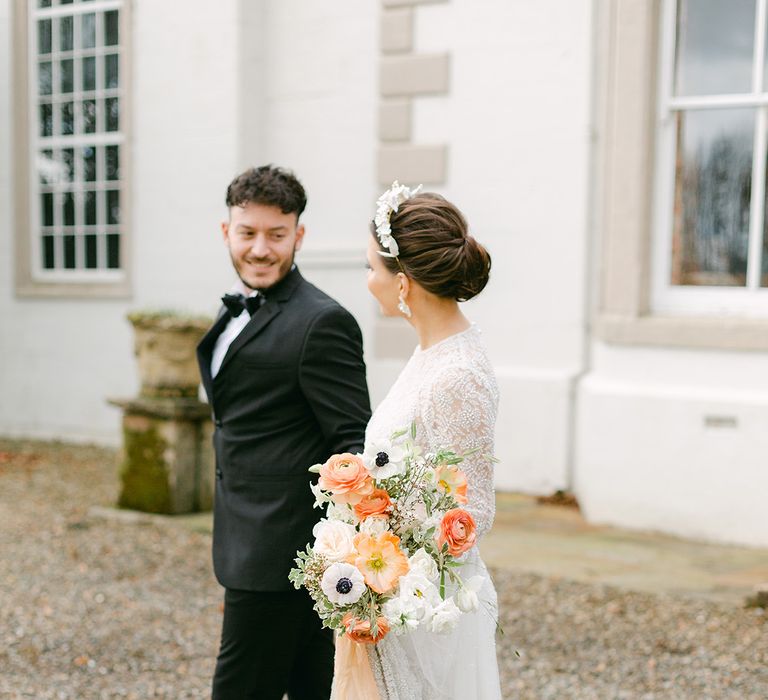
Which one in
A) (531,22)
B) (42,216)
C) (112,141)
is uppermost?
(531,22)

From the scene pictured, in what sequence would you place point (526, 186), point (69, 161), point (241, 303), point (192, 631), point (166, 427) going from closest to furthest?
point (241, 303)
point (192, 631)
point (166, 427)
point (526, 186)
point (69, 161)

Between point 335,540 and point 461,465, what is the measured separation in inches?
14.1

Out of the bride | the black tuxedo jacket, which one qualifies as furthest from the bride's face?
the black tuxedo jacket

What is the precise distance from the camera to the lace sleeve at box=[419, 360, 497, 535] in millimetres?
2355

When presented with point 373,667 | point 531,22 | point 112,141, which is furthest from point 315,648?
point 112,141

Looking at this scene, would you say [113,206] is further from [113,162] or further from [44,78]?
[44,78]

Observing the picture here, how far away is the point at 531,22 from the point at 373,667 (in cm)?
635

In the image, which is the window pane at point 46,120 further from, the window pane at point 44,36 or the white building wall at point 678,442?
the white building wall at point 678,442

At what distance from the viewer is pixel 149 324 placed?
732 cm

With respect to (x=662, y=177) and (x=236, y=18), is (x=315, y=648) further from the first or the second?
(x=236, y=18)

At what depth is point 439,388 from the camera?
2.38m

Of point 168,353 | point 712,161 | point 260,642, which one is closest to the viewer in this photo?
point 260,642

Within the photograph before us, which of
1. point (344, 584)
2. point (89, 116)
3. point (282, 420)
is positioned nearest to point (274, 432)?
point (282, 420)

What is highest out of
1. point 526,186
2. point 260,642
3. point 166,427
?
point 526,186
